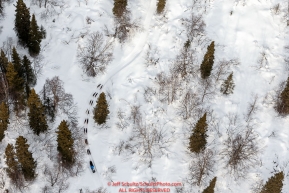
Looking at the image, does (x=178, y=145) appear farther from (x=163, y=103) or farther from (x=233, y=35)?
(x=233, y=35)

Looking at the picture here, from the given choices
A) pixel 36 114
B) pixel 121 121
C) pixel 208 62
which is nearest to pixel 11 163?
pixel 36 114

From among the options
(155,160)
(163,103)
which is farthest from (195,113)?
(155,160)

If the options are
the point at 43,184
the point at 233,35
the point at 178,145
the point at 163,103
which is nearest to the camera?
the point at 43,184

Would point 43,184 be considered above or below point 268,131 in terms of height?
below

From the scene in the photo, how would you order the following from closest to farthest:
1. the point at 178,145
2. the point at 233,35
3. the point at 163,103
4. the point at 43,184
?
the point at 43,184
the point at 178,145
the point at 163,103
the point at 233,35

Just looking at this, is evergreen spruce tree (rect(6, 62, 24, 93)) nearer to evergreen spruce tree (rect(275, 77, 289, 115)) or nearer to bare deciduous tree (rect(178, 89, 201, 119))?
bare deciduous tree (rect(178, 89, 201, 119))

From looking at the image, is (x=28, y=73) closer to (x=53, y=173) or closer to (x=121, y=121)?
(x=121, y=121)

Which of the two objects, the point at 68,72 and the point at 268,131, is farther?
the point at 68,72

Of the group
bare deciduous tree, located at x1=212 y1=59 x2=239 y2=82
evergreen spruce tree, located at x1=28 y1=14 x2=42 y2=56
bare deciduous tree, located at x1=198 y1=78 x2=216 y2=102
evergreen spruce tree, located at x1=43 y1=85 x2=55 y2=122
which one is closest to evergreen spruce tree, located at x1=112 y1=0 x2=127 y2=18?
evergreen spruce tree, located at x1=28 y1=14 x2=42 y2=56
